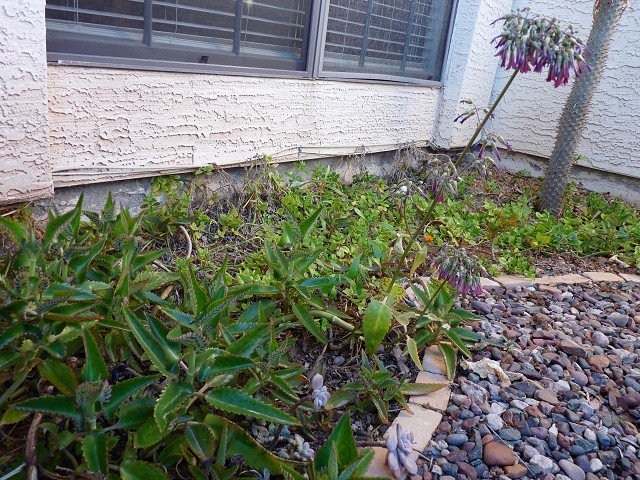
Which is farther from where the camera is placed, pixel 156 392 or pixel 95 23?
pixel 95 23

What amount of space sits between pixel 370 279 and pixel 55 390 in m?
1.41

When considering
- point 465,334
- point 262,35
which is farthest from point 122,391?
point 262,35

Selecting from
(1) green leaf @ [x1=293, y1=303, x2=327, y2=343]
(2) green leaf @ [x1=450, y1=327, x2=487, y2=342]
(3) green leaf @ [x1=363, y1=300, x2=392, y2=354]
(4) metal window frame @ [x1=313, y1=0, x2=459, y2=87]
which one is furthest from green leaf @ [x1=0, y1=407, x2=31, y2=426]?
(4) metal window frame @ [x1=313, y1=0, x2=459, y2=87]

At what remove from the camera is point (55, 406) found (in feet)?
4.26

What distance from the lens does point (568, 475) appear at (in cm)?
164

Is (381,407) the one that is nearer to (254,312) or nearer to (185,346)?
(254,312)

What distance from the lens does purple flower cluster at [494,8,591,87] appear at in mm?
1561

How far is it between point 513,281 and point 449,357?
117 cm

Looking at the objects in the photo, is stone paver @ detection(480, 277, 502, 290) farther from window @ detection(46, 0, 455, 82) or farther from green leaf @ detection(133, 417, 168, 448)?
green leaf @ detection(133, 417, 168, 448)

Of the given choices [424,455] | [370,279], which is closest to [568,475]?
[424,455]

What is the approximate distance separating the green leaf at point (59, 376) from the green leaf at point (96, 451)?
0.17m

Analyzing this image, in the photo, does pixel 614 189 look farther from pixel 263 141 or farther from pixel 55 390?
pixel 55 390

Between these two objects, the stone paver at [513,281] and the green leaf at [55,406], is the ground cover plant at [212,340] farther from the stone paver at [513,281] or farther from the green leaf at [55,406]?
the stone paver at [513,281]

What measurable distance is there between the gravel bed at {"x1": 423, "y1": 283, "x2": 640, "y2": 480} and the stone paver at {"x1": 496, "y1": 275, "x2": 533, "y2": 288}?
0.69 feet
